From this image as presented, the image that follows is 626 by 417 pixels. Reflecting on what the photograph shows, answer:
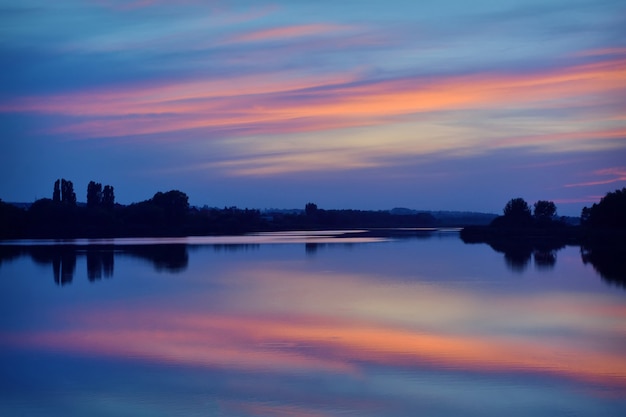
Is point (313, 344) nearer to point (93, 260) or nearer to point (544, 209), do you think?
point (93, 260)

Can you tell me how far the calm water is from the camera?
6340mm

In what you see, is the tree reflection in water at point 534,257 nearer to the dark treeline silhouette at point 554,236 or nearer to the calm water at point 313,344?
the dark treeline silhouette at point 554,236

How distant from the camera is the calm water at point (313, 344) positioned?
6.34 metres

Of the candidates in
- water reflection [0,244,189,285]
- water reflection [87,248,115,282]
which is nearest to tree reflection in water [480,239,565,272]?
water reflection [0,244,189,285]

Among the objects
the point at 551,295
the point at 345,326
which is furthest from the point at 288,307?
the point at 551,295

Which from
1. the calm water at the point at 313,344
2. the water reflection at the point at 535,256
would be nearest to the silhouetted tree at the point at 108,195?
the water reflection at the point at 535,256

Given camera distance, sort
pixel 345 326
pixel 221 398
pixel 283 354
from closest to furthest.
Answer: pixel 221 398 → pixel 283 354 → pixel 345 326

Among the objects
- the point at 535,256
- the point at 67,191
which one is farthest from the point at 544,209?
the point at 67,191

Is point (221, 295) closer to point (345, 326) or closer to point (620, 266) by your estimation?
point (345, 326)

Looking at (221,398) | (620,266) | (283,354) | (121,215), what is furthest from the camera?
(121,215)

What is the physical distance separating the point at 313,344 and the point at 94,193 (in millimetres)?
51609

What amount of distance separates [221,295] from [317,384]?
7.06 meters

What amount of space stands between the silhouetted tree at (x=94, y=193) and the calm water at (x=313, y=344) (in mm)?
40905

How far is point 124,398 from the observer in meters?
6.53
